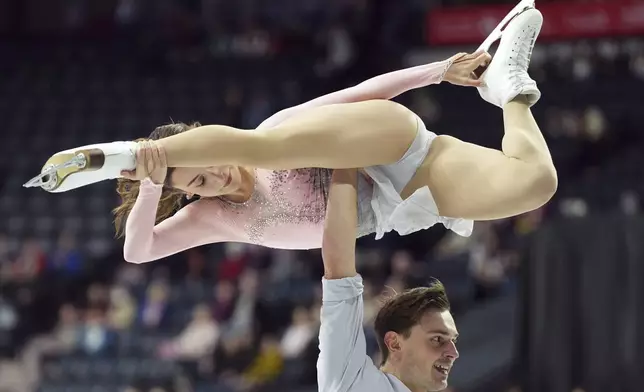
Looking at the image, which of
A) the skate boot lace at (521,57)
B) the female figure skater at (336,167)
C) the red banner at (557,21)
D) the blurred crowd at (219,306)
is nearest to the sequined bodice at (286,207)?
the female figure skater at (336,167)

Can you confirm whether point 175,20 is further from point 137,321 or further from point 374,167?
point 374,167

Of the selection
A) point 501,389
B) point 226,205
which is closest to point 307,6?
point 501,389

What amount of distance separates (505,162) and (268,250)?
20.0 feet

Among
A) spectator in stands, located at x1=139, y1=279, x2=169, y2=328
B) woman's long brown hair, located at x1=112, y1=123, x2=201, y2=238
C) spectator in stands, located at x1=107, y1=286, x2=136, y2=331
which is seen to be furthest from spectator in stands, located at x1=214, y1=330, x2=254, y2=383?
woman's long brown hair, located at x1=112, y1=123, x2=201, y2=238

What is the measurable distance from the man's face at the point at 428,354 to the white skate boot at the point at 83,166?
95 centimetres

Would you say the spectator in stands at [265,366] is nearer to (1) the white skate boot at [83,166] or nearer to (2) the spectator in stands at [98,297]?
(2) the spectator in stands at [98,297]

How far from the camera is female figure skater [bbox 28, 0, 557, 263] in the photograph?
9.43ft

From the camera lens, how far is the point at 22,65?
13.2 metres

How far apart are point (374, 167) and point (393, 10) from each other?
390 inches

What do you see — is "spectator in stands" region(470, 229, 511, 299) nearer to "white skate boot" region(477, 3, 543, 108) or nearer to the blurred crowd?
the blurred crowd

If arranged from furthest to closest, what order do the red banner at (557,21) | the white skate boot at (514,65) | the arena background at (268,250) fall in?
the red banner at (557,21) < the arena background at (268,250) < the white skate boot at (514,65)

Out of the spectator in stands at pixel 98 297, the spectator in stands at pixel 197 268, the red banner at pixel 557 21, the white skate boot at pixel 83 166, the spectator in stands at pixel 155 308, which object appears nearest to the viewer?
the white skate boot at pixel 83 166

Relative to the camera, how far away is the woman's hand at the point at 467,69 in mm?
3443

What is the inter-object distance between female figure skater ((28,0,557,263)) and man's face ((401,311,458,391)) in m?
0.38
